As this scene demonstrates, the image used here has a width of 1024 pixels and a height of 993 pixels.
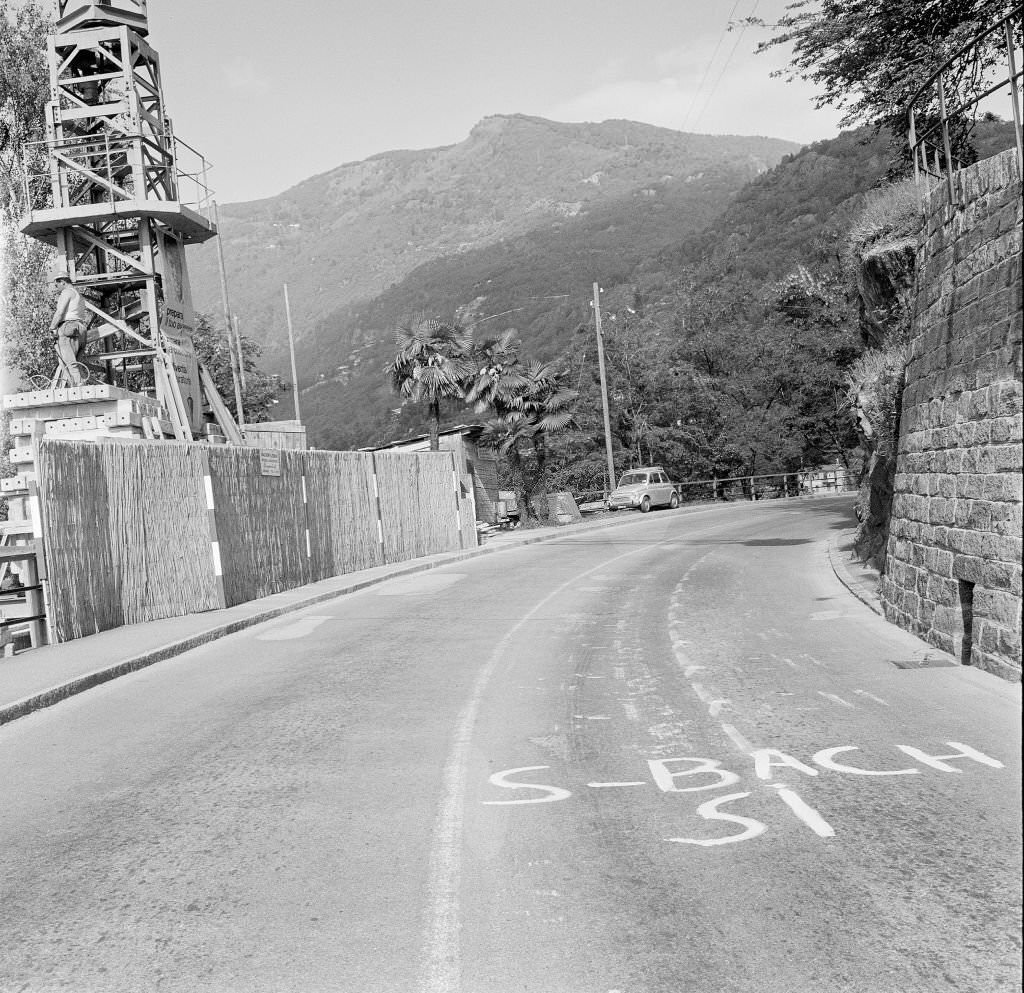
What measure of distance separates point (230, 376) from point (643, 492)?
911 inches

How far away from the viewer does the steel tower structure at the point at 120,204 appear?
2662 centimetres

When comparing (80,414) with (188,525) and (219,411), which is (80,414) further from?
(188,525)

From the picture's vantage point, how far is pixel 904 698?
7832mm

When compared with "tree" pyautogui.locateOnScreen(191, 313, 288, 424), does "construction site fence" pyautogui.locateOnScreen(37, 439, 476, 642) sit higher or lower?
lower

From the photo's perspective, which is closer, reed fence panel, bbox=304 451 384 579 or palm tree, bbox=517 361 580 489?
reed fence panel, bbox=304 451 384 579

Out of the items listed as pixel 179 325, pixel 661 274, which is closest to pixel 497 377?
pixel 179 325

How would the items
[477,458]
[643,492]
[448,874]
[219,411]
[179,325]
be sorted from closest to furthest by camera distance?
[448,874] < [179,325] < [219,411] < [643,492] < [477,458]

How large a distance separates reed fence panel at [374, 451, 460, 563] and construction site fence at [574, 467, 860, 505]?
93.9 feet

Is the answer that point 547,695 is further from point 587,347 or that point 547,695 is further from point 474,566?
point 587,347

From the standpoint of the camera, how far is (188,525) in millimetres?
15156

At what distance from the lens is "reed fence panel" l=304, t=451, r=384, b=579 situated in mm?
20422

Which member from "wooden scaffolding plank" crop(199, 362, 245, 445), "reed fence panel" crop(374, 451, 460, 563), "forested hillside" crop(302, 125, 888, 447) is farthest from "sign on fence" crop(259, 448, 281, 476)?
"forested hillside" crop(302, 125, 888, 447)

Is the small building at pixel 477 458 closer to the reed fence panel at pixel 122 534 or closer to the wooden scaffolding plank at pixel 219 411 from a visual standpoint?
the wooden scaffolding plank at pixel 219 411

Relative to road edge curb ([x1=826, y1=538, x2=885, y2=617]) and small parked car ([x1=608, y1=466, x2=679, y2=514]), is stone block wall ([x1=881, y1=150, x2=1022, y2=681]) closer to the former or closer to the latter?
road edge curb ([x1=826, y1=538, x2=885, y2=617])
